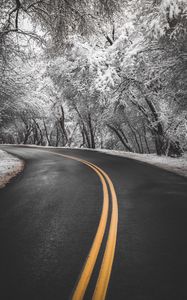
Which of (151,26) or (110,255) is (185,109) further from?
(110,255)

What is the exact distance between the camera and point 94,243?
5.25m

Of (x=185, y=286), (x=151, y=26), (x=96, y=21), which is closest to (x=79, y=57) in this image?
(x=96, y=21)

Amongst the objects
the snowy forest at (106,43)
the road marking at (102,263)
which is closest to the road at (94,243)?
the road marking at (102,263)

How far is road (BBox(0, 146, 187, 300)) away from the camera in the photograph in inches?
151

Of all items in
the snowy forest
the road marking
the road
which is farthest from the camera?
the snowy forest

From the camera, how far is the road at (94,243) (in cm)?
384

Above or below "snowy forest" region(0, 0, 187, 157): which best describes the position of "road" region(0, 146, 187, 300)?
below

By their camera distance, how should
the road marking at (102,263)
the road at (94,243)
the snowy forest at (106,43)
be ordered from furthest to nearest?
1. the snowy forest at (106,43)
2. the road at (94,243)
3. the road marking at (102,263)

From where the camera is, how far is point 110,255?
4.75m

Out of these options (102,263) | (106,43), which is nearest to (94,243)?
(102,263)

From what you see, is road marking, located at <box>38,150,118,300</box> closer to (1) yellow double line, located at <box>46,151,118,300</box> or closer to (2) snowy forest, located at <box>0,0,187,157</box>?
(1) yellow double line, located at <box>46,151,118,300</box>

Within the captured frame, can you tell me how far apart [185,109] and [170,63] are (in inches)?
116

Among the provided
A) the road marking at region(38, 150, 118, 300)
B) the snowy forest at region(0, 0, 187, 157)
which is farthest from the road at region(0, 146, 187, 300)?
the snowy forest at region(0, 0, 187, 157)

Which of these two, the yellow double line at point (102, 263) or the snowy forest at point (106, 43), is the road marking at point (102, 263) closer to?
the yellow double line at point (102, 263)
